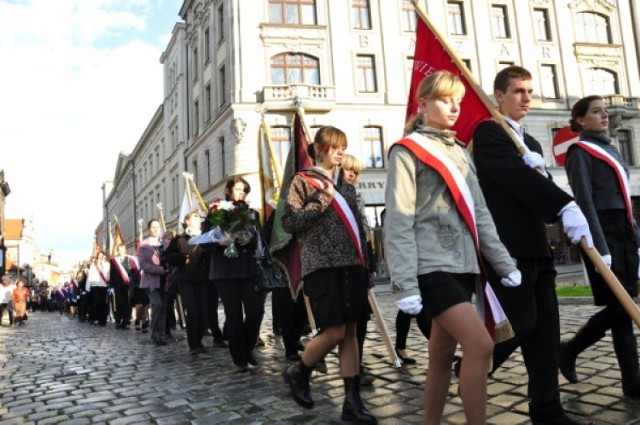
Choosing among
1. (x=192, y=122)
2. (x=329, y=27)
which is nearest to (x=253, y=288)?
(x=329, y=27)

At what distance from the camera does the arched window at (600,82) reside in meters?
30.2

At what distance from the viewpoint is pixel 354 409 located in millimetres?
3486

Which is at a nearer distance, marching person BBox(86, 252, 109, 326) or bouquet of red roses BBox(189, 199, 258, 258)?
bouquet of red roses BBox(189, 199, 258, 258)

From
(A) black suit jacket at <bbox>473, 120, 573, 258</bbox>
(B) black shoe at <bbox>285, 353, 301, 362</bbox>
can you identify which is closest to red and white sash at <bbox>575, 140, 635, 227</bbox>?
(A) black suit jacket at <bbox>473, 120, 573, 258</bbox>

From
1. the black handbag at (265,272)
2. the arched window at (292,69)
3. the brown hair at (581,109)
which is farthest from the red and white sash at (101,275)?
the brown hair at (581,109)

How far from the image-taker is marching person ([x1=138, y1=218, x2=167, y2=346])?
901cm

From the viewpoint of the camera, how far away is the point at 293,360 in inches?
242

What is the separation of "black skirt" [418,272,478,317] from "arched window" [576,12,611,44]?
106 feet

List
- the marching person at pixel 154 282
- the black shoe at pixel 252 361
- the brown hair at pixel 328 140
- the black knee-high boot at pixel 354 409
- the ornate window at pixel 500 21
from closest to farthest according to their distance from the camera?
the black knee-high boot at pixel 354 409
the brown hair at pixel 328 140
the black shoe at pixel 252 361
the marching person at pixel 154 282
the ornate window at pixel 500 21

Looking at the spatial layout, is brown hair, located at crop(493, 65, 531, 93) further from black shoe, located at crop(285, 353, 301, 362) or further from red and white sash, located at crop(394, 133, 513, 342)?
black shoe, located at crop(285, 353, 301, 362)

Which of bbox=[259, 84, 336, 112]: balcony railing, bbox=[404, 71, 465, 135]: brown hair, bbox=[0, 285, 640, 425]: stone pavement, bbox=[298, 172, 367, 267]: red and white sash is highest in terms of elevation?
bbox=[259, 84, 336, 112]: balcony railing

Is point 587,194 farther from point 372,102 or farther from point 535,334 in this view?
point 372,102

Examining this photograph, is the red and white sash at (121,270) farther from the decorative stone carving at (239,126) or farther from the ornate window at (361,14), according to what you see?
the ornate window at (361,14)

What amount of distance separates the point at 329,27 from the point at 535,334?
84.4ft
